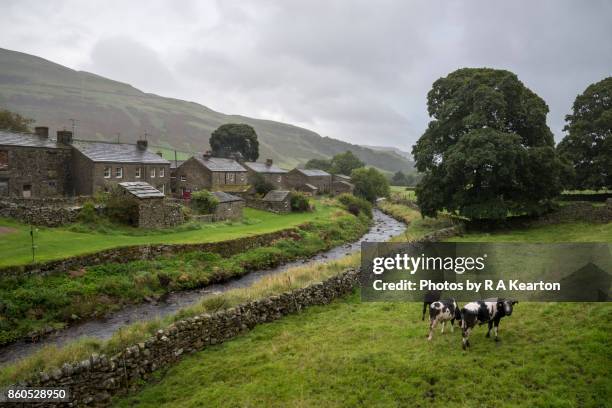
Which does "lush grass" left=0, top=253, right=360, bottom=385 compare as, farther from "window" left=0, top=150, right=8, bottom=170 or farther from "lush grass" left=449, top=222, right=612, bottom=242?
"window" left=0, top=150, right=8, bottom=170

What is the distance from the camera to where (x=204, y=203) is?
43.8m

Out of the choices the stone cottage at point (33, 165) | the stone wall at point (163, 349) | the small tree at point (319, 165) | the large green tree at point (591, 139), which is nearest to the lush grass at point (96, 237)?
the stone cottage at point (33, 165)

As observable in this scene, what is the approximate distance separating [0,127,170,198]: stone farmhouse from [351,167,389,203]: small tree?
43.0 m

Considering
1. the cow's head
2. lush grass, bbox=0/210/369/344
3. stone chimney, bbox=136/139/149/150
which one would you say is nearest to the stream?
lush grass, bbox=0/210/369/344

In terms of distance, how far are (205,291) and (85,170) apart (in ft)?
87.7

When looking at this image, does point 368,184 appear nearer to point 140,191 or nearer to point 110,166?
point 110,166

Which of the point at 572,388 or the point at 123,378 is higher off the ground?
the point at 572,388

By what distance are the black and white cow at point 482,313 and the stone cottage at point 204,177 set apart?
164 ft

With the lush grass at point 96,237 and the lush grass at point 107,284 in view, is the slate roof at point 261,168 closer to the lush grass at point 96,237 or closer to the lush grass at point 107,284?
the lush grass at point 96,237

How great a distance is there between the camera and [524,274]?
18.1 metres

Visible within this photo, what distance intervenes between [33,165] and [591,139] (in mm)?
53907

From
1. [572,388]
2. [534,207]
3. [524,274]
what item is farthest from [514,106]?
[572,388]

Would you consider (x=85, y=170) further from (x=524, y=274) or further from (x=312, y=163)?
→ (x=312, y=163)

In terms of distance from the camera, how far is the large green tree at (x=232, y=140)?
97.9 m
